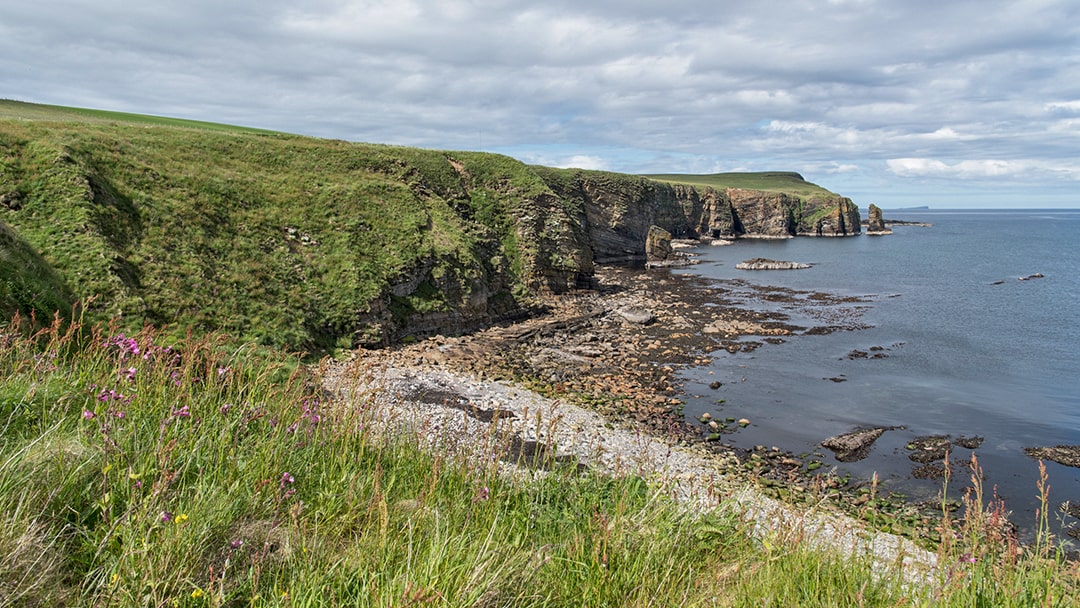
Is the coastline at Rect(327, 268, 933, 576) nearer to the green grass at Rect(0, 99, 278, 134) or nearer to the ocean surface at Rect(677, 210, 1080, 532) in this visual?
the ocean surface at Rect(677, 210, 1080, 532)

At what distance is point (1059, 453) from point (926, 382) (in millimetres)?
9078

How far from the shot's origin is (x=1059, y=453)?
20891mm

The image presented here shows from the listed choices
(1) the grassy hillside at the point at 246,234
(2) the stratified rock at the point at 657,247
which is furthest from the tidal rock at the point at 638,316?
(2) the stratified rock at the point at 657,247

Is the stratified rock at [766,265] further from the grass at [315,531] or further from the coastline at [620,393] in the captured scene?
the grass at [315,531]

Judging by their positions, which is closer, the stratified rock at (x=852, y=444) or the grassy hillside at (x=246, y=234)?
the stratified rock at (x=852, y=444)

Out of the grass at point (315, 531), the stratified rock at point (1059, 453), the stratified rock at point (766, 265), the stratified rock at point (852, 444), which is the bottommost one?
the stratified rock at point (852, 444)

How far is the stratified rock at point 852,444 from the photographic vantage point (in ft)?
68.4

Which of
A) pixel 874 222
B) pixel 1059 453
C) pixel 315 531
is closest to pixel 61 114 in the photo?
pixel 315 531

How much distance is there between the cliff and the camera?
22.6 metres

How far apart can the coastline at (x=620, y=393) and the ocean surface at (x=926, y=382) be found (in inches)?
72.9

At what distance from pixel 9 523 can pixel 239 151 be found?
138ft

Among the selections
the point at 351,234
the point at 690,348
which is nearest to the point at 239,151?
the point at 351,234

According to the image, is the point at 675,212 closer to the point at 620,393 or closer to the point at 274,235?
the point at 274,235

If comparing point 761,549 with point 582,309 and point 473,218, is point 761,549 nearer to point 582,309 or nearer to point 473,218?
point 582,309
